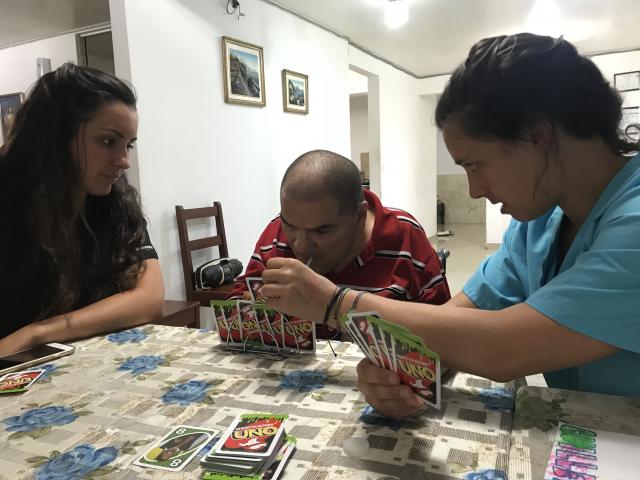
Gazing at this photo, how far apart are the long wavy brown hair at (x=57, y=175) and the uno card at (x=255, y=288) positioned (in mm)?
505

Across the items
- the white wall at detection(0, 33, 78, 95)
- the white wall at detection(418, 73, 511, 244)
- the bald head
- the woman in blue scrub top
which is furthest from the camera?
the white wall at detection(418, 73, 511, 244)

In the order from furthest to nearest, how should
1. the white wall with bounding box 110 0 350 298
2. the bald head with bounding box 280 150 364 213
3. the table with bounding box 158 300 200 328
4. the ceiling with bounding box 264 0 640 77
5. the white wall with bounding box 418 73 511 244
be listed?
1. the white wall with bounding box 418 73 511 244
2. the ceiling with bounding box 264 0 640 77
3. the white wall with bounding box 110 0 350 298
4. the table with bounding box 158 300 200 328
5. the bald head with bounding box 280 150 364 213

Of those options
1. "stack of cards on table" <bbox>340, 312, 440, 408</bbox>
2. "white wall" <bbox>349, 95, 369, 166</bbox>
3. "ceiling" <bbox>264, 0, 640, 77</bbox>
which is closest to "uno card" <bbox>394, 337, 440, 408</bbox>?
"stack of cards on table" <bbox>340, 312, 440, 408</bbox>

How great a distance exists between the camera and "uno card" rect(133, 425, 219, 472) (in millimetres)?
633

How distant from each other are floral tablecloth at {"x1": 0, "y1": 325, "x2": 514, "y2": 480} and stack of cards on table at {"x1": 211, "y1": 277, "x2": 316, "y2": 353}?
4 cm

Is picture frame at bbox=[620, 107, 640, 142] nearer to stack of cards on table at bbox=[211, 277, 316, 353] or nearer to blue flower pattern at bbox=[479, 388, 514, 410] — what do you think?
blue flower pattern at bbox=[479, 388, 514, 410]

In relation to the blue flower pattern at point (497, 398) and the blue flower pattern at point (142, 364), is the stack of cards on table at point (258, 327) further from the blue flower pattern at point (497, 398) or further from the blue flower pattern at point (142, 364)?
the blue flower pattern at point (497, 398)

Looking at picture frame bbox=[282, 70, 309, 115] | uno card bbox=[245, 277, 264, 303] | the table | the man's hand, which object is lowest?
the table

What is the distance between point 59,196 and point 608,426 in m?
1.35

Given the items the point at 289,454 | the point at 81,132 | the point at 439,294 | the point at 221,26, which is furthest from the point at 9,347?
the point at 221,26

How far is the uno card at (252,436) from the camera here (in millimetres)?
615

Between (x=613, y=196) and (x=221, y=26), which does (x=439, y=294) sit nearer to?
(x=613, y=196)

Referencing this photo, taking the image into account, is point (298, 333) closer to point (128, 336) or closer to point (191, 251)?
point (128, 336)

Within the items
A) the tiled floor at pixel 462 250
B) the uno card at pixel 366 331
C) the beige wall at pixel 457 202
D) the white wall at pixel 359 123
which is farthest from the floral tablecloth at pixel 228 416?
the beige wall at pixel 457 202
